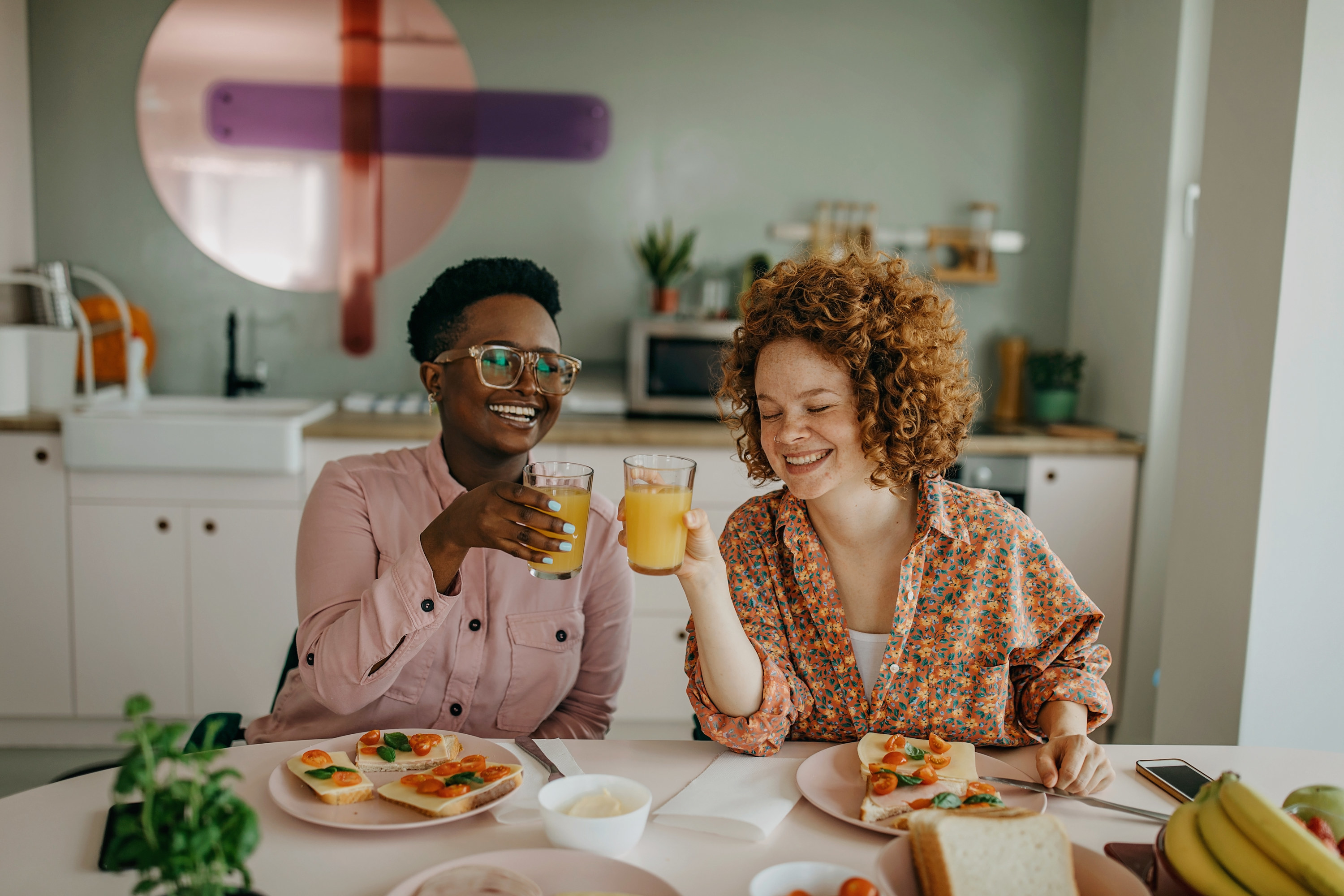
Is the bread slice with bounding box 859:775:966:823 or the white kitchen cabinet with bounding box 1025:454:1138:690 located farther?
the white kitchen cabinet with bounding box 1025:454:1138:690

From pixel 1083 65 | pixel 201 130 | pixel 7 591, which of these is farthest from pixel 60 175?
pixel 1083 65

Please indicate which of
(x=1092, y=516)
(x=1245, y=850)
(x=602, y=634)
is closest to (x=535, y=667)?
(x=602, y=634)

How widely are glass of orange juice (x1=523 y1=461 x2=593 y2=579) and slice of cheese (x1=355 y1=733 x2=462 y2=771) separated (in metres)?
0.23

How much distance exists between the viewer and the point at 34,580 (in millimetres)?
2857

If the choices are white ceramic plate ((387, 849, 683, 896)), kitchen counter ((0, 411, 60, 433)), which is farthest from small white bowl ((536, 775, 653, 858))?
kitchen counter ((0, 411, 60, 433))

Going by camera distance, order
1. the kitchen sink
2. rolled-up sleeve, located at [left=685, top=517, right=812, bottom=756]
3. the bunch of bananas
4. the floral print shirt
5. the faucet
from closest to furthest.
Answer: the bunch of bananas
rolled-up sleeve, located at [left=685, top=517, right=812, bottom=756]
the floral print shirt
the kitchen sink
the faucet

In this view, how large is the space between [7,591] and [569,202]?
2184mm

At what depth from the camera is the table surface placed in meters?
0.92

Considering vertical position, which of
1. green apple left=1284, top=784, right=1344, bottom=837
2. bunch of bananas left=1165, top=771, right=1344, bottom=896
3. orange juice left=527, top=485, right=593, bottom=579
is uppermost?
orange juice left=527, top=485, right=593, bottom=579

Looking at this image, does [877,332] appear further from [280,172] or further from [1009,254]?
[280,172]

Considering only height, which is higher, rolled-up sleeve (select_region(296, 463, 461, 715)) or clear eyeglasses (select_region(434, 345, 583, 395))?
clear eyeglasses (select_region(434, 345, 583, 395))

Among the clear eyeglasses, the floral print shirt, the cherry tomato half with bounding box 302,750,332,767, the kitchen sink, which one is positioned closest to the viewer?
the cherry tomato half with bounding box 302,750,332,767

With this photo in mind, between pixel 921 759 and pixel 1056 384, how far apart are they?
2542 millimetres

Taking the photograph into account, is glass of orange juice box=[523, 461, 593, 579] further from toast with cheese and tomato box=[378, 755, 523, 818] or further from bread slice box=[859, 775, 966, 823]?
bread slice box=[859, 775, 966, 823]
